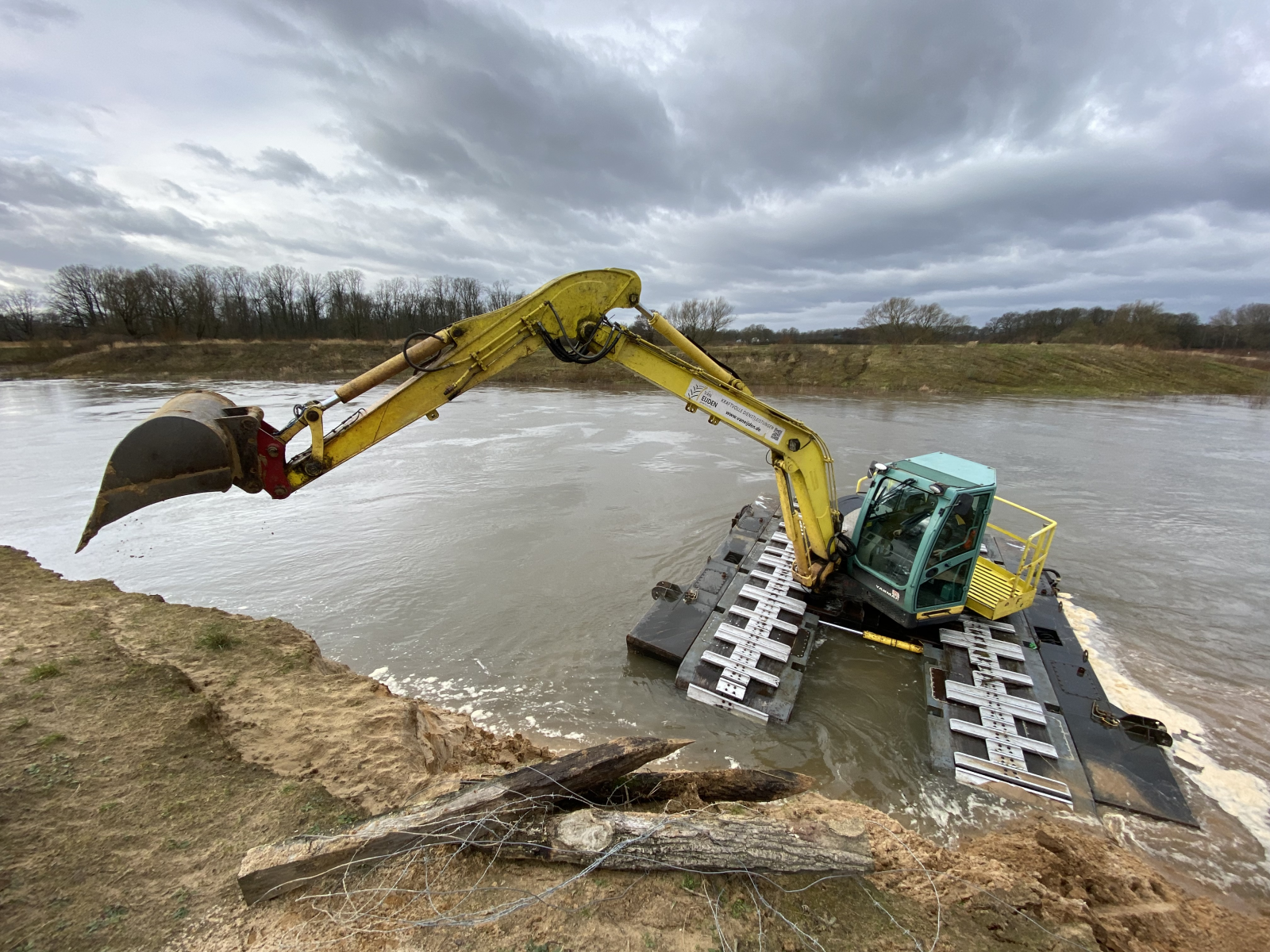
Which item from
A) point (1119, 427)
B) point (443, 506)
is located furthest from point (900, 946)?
point (1119, 427)

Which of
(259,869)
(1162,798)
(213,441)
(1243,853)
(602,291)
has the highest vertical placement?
(602,291)

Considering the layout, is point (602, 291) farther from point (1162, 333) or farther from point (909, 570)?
point (1162, 333)

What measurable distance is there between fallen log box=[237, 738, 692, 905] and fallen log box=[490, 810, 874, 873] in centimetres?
15

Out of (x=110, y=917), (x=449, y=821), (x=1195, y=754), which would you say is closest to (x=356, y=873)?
(x=449, y=821)

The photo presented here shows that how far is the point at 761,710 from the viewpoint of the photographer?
5316 mm

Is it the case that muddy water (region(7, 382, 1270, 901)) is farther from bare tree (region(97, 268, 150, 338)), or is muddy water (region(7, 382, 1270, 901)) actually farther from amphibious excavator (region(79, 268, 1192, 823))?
bare tree (region(97, 268, 150, 338))

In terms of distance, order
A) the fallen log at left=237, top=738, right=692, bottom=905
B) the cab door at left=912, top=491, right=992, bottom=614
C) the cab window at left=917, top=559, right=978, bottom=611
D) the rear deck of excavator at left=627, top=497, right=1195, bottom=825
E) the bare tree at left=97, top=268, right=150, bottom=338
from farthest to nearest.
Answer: the bare tree at left=97, top=268, right=150, bottom=338
the cab window at left=917, top=559, right=978, bottom=611
the cab door at left=912, top=491, right=992, bottom=614
the rear deck of excavator at left=627, top=497, right=1195, bottom=825
the fallen log at left=237, top=738, right=692, bottom=905

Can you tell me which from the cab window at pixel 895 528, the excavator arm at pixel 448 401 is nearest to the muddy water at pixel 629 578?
the cab window at pixel 895 528

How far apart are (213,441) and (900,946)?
489cm

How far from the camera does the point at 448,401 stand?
3754mm

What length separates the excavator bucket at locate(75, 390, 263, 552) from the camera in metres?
3.07

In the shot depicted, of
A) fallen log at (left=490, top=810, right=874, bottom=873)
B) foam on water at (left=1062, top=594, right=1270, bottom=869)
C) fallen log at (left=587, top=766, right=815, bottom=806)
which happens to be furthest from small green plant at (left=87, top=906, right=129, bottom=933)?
foam on water at (left=1062, top=594, right=1270, bottom=869)

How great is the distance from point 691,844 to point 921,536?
4.38 m

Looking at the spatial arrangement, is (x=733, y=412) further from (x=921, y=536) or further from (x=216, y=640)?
(x=216, y=640)
